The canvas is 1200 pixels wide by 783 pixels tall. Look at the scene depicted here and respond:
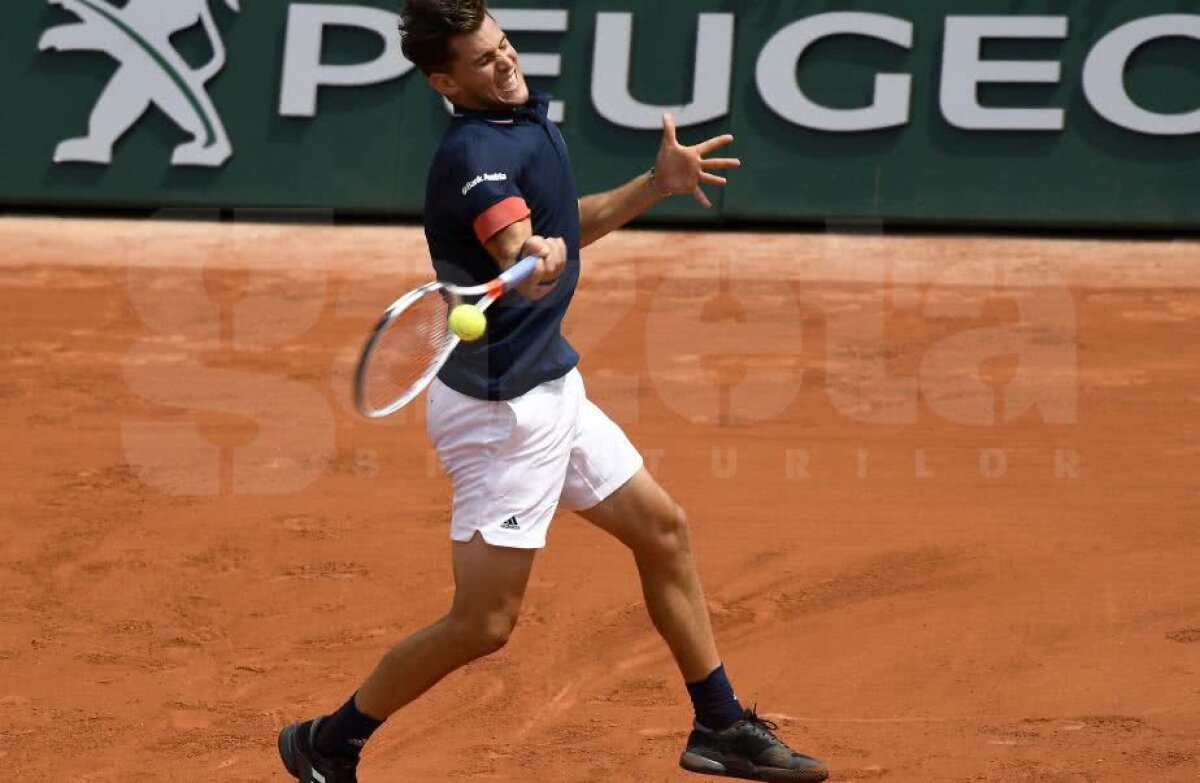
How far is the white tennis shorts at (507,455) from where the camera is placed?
4051mm

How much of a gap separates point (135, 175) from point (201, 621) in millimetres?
6802

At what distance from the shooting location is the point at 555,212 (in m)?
4.05

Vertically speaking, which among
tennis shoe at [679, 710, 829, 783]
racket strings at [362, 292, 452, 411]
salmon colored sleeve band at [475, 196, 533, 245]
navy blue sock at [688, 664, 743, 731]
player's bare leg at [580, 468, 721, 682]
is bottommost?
tennis shoe at [679, 710, 829, 783]

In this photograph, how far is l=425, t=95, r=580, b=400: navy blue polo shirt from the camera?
386 cm

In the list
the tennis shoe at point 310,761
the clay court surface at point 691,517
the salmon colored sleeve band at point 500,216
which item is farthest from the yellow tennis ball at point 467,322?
the clay court surface at point 691,517

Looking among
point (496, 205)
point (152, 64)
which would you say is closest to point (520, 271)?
point (496, 205)

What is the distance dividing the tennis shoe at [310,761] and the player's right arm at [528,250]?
4.23ft

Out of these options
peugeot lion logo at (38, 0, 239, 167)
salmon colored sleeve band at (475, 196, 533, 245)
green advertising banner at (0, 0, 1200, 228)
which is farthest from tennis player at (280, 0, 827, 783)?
peugeot lion logo at (38, 0, 239, 167)

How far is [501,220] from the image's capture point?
12.5ft

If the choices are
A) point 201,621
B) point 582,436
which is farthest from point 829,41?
point 582,436

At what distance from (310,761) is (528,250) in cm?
144

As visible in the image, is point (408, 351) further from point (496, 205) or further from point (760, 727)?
point (760, 727)

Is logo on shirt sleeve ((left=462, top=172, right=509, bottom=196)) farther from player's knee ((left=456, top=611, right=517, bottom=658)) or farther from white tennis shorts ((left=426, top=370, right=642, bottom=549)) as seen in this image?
player's knee ((left=456, top=611, right=517, bottom=658))

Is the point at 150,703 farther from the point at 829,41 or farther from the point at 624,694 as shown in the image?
the point at 829,41
